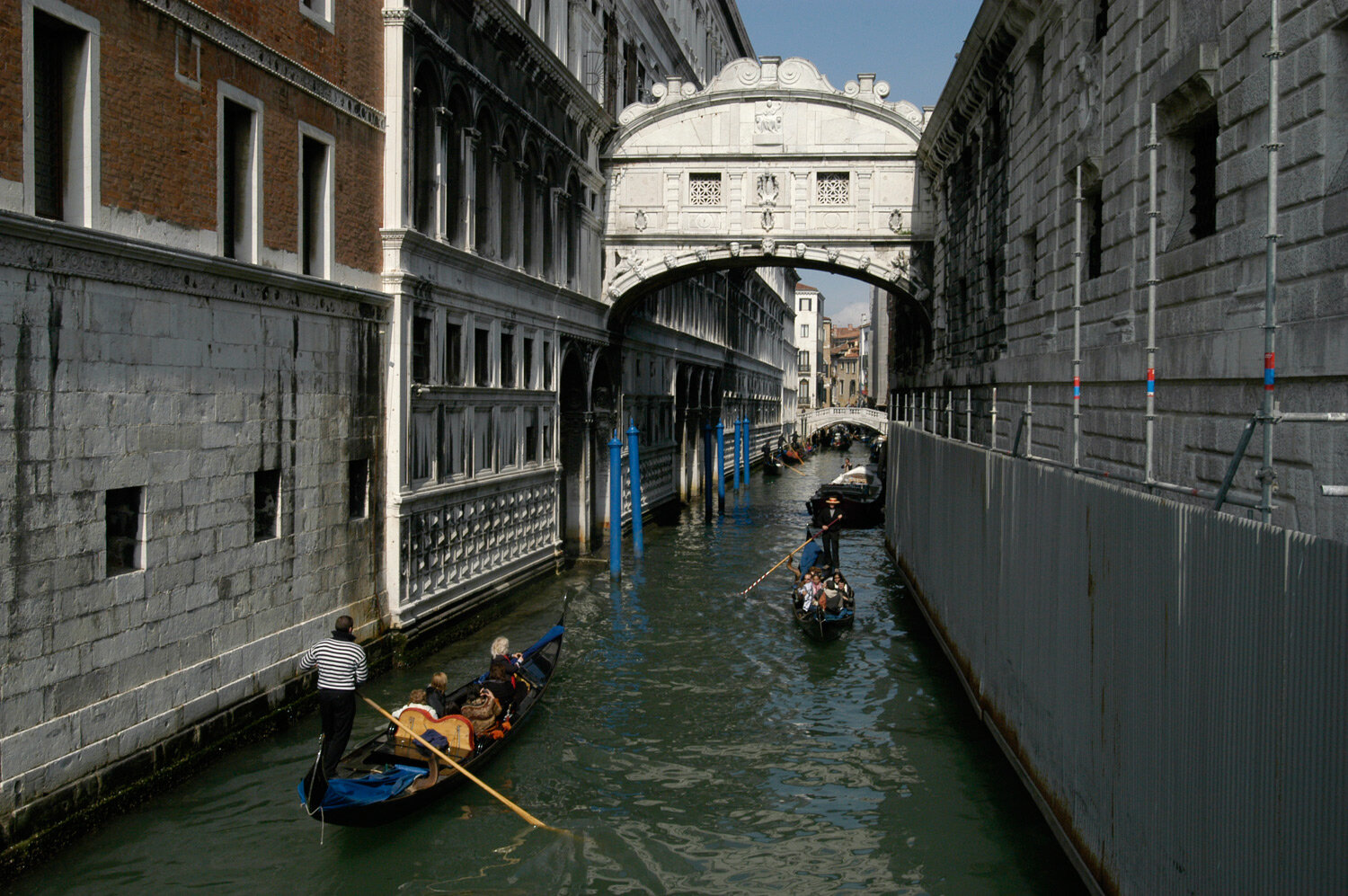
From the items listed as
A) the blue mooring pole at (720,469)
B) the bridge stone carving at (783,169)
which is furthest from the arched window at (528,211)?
the blue mooring pole at (720,469)

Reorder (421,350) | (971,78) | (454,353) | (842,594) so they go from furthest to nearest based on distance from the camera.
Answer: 1. (971,78)
2. (842,594)
3. (454,353)
4. (421,350)

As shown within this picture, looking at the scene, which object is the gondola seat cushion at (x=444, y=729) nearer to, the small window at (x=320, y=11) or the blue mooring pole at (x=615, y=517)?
the small window at (x=320, y=11)

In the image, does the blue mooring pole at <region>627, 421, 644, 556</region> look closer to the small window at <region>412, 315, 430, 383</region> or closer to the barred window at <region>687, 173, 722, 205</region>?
the barred window at <region>687, 173, 722, 205</region>

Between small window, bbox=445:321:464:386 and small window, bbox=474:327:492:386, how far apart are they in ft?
2.03

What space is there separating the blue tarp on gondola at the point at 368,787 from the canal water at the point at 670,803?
13.9 inches

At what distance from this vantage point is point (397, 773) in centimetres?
832

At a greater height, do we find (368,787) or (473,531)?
(473,531)

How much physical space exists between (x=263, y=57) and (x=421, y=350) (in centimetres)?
400

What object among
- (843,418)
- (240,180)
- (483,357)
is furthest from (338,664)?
(843,418)

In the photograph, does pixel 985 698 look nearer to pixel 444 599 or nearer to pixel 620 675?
pixel 620 675

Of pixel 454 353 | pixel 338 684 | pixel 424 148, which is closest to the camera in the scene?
pixel 338 684

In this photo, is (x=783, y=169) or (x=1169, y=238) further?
(x=783, y=169)

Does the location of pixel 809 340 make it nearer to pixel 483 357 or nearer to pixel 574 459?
pixel 574 459

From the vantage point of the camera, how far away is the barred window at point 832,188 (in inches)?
824
